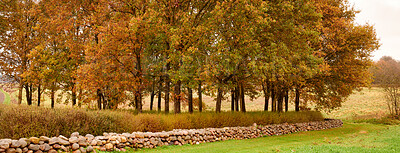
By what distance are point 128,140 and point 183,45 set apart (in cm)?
792

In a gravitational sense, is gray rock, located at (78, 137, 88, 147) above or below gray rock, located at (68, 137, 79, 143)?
below

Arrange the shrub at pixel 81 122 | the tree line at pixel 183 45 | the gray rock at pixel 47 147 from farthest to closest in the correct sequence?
the tree line at pixel 183 45, the shrub at pixel 81 122, the gray rock at pixel 47 147

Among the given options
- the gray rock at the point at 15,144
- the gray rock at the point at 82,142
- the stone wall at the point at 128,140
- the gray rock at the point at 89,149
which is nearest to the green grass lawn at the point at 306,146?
the stone wall at the point at 128,140

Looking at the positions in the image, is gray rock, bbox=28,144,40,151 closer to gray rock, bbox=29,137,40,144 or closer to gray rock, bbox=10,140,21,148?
gray rock, bbox=29,137,40,144

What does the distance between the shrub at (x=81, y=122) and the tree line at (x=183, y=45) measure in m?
2.34

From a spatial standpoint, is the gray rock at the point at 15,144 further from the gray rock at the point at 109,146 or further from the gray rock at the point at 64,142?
the gray rock at the point at 109,146

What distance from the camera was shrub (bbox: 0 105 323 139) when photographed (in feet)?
27.5

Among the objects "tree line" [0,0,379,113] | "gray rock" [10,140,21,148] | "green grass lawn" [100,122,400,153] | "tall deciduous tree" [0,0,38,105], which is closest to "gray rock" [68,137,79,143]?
"gray rock" [10,140,21,148]

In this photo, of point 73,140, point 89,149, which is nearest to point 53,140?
point 73,140

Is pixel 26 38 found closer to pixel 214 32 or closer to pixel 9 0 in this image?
pixel 9 0

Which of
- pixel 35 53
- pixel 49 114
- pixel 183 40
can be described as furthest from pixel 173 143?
pixel 35 53

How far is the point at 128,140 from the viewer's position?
10164 millimetres

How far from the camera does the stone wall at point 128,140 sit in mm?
7636

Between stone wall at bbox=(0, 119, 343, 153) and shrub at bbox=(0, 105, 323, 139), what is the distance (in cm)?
53
